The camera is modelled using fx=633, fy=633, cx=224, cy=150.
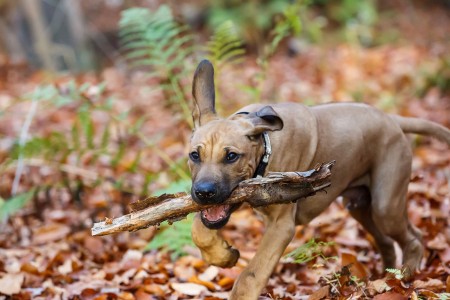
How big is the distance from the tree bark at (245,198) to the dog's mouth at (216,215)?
3.4 inches

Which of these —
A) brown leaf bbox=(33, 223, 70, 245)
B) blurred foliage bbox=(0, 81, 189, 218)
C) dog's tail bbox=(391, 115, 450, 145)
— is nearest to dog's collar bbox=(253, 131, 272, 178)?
dog's tail bbox=(391, 115, 450, 145)

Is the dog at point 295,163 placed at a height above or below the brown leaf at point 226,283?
above

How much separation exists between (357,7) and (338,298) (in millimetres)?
14045

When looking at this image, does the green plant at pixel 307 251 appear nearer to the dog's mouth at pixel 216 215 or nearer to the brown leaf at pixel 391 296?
the brown leaf at pixel 391 296

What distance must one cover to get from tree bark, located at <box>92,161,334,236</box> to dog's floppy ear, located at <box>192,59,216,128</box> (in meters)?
0.69

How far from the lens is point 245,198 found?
4.07 metres

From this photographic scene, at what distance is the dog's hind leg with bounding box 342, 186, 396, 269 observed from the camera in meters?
5.39

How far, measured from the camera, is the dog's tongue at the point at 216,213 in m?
4.14

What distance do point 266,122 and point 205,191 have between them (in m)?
0.70

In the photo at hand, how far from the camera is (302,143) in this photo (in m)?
4.71

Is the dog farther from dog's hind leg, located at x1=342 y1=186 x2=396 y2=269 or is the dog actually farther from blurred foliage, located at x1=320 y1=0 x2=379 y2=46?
blurred foliage, located at x1=320 y1=0 x2=379 y2=46

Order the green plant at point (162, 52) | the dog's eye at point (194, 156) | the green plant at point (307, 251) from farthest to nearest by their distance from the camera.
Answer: the green plant at point (162, 52), the green plant at point (307, 251), the dog's eye at point (194, 156)

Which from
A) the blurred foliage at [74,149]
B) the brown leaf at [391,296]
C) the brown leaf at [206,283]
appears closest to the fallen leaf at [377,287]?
the brown leaf at [391,296]

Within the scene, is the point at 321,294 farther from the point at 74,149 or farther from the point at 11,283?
the point at 74,149
